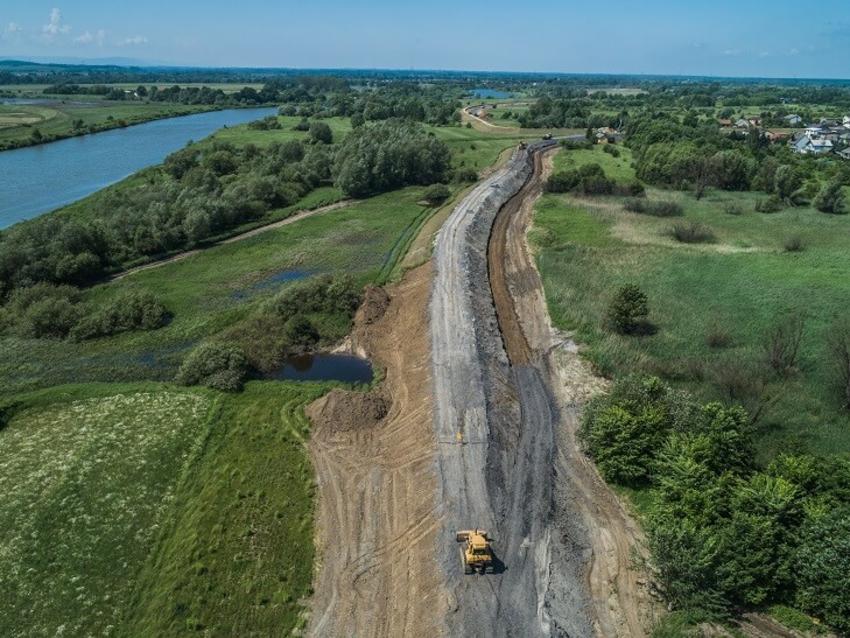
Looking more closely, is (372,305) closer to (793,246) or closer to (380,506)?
(380,506)

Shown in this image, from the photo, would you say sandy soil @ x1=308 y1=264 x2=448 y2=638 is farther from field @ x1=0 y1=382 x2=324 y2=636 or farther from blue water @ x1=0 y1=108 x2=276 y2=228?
blue water @ x1=0 y1=108 x2=276 y2=228

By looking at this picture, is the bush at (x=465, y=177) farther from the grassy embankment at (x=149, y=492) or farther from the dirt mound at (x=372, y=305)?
the grassy embankment at (x=149, y=492)

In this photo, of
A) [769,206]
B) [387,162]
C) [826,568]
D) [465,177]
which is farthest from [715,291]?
[387,162]

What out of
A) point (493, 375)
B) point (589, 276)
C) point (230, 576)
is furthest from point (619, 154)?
point (230, 576)

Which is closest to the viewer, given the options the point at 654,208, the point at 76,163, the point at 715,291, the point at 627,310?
the point at 627,310

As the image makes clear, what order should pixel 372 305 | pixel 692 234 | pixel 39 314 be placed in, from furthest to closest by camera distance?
pixel 692 234 → pixel 372 305 → pixel 39 314

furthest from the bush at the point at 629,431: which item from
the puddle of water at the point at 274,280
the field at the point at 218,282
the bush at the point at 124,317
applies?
the bush at the point at 124,317
